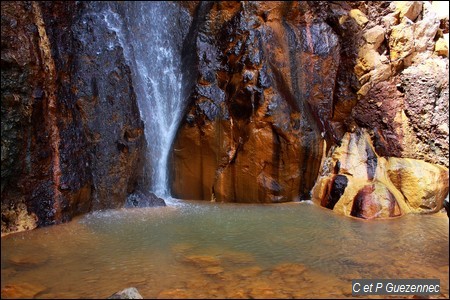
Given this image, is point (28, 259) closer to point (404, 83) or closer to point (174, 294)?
point (174, 294)

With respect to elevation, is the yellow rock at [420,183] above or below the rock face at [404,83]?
below

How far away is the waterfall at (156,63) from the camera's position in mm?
8508

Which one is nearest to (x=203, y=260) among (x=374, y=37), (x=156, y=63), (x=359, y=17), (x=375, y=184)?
(x=375, y=184)

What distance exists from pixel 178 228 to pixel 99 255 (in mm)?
1501

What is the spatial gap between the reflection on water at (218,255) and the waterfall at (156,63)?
6.75ft

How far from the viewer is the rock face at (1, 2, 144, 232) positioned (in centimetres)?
582

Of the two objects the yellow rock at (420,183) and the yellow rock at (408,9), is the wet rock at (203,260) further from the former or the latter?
the yellow rock at (408,9)

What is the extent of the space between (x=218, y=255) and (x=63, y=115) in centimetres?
390

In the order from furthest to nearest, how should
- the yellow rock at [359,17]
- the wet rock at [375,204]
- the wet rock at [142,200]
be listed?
the yellow rock at [359,17] < the wet rock at [142,200] < the wet rock at [375,204]

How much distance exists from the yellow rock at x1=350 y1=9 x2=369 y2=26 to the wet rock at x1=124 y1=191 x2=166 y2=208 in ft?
20.9

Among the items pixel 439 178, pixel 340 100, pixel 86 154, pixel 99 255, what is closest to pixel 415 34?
pixel 340 100

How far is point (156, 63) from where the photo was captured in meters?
9.16

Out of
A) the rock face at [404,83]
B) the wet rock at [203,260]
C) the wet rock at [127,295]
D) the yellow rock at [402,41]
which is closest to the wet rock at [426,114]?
the rock face at [404,83]

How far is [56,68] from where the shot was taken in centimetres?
668
